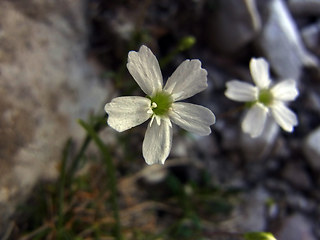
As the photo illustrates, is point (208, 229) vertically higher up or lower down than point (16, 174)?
lower down

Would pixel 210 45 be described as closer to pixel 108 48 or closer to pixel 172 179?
pixel 108 48

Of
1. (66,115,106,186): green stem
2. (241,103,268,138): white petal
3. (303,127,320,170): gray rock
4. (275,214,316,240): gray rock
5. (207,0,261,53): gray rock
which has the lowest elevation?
(275,214,316,240): gray rock

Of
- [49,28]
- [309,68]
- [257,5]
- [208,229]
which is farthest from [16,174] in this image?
[309,68]

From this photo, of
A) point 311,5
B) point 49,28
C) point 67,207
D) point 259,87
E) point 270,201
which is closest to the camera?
point 259,87

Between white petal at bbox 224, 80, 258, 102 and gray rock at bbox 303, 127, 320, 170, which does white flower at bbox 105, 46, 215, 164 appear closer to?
white petal at bbox 224, 80, 258, 102

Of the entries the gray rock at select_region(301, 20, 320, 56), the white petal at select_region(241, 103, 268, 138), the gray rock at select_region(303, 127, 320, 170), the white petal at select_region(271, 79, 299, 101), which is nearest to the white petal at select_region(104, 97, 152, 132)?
the white petal at select_region(241, 103, 268, 138)

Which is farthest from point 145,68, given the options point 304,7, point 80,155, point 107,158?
point 304,7

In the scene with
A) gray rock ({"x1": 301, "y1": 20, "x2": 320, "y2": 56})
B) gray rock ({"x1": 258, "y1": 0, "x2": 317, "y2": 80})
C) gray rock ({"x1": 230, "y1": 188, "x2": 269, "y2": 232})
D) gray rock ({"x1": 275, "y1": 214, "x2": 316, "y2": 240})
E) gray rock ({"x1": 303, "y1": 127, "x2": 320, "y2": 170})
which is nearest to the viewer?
gray rock ({"x1": 275, "y1": 214, "x2": 316, "y2": 240})
